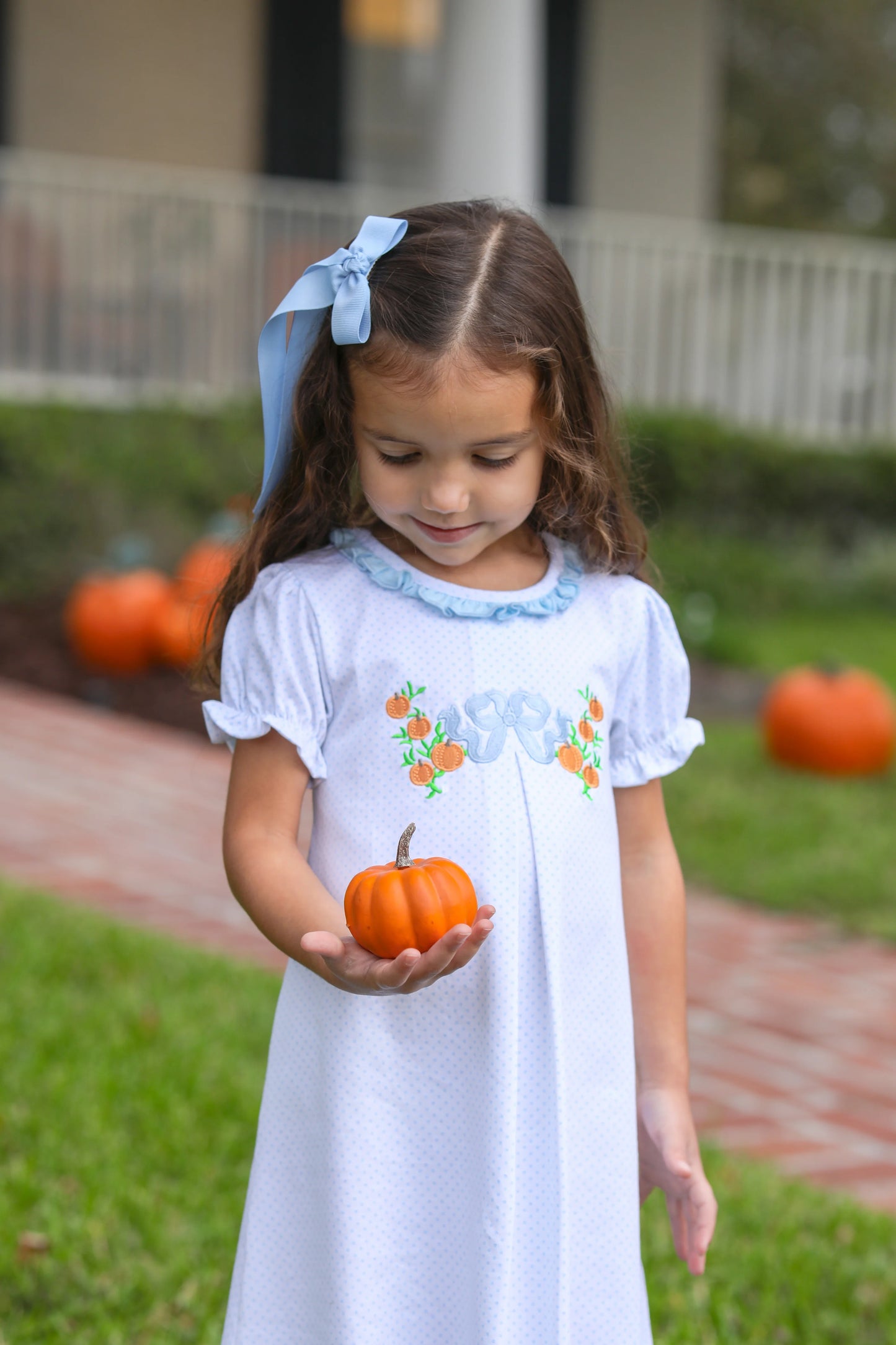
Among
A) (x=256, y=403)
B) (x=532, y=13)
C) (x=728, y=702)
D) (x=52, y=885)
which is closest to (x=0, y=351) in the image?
(x=256, y=403)

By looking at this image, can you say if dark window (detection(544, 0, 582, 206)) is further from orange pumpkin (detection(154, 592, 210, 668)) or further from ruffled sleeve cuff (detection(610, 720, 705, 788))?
ruffled sleeve cuff (detection(610, 720, 705, 788))

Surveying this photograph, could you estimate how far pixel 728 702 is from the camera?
7.65m

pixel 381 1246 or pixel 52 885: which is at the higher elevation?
pixel 381 1246

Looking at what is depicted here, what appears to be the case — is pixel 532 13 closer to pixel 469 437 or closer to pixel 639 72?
pixel 639 72

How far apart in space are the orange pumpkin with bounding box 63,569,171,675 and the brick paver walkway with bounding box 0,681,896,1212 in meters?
0.72

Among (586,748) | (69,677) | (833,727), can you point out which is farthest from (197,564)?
(586,748)

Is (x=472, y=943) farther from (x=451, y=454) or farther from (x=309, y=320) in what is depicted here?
(x=309, y=320)

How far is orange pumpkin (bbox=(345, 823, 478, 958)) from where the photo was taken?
1473 mm

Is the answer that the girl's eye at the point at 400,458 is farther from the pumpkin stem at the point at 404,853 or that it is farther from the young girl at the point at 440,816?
the pumpkin stem at the point at 404,853

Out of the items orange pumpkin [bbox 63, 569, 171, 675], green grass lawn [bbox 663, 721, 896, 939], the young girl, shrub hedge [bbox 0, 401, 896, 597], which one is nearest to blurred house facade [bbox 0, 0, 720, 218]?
shrub hedge [bbox 0, 401, 896, 597]

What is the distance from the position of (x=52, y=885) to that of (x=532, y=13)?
6.91 metres

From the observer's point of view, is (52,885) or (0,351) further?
(0,351)

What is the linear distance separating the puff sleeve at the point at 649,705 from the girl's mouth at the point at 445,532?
0.87 ft

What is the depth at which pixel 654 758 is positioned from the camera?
1842mm
